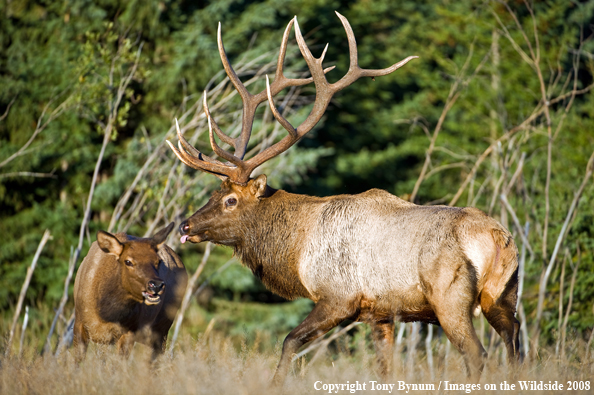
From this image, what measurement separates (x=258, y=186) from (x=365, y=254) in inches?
57.1

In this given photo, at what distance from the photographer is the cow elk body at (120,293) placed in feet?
19.7

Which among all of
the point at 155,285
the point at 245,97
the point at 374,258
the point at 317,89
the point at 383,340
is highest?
the point at 317,89

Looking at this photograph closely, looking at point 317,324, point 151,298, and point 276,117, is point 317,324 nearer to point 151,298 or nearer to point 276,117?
point 151,298

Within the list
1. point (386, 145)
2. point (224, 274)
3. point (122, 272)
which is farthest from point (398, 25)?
point (122, 272)

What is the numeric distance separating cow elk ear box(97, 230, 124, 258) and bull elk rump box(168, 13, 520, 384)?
1.95ft

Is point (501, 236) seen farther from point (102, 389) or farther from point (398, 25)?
point (398, 25)

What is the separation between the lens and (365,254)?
18.0 feet

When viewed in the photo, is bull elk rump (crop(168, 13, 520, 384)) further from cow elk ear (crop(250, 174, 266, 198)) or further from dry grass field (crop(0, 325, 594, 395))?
dry grass field (crop(0, 325, 594, 395))

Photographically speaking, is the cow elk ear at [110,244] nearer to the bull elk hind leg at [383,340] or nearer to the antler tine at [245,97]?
the antler tine at [245,97]

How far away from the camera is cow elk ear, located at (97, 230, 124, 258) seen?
6129mm

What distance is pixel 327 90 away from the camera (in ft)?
22.5

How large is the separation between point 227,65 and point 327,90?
41.3 inches

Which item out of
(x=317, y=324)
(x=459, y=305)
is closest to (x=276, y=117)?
(x=317, y=324)

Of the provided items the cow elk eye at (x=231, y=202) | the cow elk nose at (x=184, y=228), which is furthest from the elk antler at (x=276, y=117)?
the cow elk nose at (x=184, y=228)
